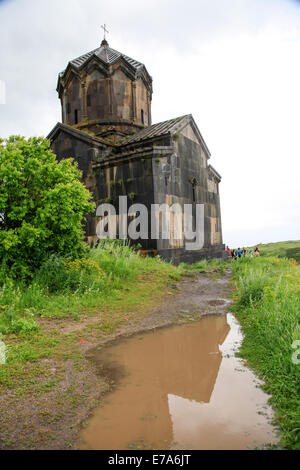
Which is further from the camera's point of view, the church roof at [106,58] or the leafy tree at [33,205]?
the church roof at [106,58]

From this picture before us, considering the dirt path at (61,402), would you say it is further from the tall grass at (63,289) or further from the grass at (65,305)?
the tall grass at (63,289)

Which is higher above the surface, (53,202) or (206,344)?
(53,202)

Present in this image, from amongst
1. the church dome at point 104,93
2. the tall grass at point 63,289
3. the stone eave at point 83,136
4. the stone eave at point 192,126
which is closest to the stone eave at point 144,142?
the stone eave at point 192,126

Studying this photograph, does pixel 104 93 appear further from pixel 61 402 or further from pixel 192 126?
pixel 61 402

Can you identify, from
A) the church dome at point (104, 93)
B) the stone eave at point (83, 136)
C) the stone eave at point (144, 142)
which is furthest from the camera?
the church dome at point (104, 93)

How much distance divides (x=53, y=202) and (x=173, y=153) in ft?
21.3

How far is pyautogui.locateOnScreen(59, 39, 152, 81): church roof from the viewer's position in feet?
51.7

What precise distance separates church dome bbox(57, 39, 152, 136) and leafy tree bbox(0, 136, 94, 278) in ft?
27.1

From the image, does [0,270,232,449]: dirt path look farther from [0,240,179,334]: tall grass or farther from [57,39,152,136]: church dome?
[57,39,152,136]: church dome

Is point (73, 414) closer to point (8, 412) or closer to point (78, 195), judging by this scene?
point (8, 412)

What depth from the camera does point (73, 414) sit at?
2.70 metres

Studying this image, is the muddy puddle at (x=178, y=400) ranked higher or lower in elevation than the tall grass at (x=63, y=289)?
lower

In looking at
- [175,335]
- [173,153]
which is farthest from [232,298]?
[173,153]

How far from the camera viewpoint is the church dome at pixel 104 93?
15.5 metres
